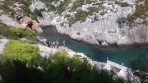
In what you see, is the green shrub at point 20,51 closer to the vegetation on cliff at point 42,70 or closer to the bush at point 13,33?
the vegetation on cliff at point 42,70

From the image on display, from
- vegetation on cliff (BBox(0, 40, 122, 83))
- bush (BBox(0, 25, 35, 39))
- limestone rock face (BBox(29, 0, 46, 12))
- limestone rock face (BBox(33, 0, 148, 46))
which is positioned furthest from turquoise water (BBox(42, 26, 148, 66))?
vegetation on cliff (BBox(0, 40, 122, 83))

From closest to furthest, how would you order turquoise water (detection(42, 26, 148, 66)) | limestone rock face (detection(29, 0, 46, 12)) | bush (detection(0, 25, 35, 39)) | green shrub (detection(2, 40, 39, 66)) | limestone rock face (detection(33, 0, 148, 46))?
green shrub (detection(2, 40, 39, 66)), bush (detection(0, 25, 35, 39)), turquoise water (detection(42, 26, 148, 66)), limestone rock face (detection(33, 0, 148, 46)), limestone rock face (detection(29, 0, 46, 12))

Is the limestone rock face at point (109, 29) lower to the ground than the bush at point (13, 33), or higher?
higher

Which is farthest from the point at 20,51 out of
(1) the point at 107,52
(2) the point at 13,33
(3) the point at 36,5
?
(3) the point at 36,5

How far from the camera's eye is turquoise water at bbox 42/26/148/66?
8363 cm

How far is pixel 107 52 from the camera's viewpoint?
90.4 m

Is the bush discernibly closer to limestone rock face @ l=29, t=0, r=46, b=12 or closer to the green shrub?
the green shrub

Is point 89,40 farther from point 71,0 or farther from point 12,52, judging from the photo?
point 12,52

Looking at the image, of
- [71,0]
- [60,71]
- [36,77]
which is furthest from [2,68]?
[71,0]

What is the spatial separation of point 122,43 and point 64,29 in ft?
70.2

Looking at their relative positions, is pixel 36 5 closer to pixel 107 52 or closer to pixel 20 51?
pixel 107 52

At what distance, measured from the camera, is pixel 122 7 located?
365 ft

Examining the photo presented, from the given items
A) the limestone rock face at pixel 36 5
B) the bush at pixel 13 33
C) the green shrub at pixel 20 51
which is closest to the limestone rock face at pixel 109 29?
the limestone rock face at pixel 36 5

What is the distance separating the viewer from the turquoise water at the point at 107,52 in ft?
274
